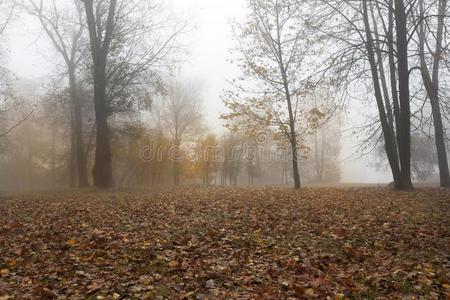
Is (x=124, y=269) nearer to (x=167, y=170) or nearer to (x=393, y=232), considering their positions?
(x=393, y=232)

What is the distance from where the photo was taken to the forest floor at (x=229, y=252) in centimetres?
539

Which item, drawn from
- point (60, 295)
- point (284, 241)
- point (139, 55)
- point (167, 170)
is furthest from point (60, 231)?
point (167, 170)

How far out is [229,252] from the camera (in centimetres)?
727

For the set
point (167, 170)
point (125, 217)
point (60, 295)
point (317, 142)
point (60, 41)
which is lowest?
point (60, 295)

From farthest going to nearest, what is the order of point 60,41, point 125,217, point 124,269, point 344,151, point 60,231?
point 344,151 < point 60,41 < point 125,217 < point 60,231 < point 124,269

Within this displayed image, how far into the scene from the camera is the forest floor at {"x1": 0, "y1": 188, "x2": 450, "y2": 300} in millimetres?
5387

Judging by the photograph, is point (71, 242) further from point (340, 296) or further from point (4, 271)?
point (340, 296)

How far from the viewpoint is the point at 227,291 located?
5.32 metres

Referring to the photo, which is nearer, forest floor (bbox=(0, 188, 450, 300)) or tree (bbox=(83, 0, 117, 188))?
forest floor (bbox=(0, 188, 450, 300))

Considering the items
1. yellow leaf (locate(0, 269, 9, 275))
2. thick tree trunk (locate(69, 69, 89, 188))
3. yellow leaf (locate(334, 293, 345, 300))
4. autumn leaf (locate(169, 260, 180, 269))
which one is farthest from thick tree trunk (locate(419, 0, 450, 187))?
thick tree trunk (locate(69, 69, 89, 188))

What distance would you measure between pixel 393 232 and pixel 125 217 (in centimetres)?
668

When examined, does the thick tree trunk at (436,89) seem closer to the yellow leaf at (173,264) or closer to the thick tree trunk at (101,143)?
the yellow leaf at (173,264)

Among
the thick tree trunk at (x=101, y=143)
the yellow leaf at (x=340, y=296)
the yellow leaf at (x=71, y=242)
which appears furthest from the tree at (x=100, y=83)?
the yellow leaf at (x=340, y=296)

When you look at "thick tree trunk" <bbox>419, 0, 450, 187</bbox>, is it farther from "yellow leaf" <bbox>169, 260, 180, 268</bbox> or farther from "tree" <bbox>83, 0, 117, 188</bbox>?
"tree" <bbox>83, 0, 117, 188</bbox>
